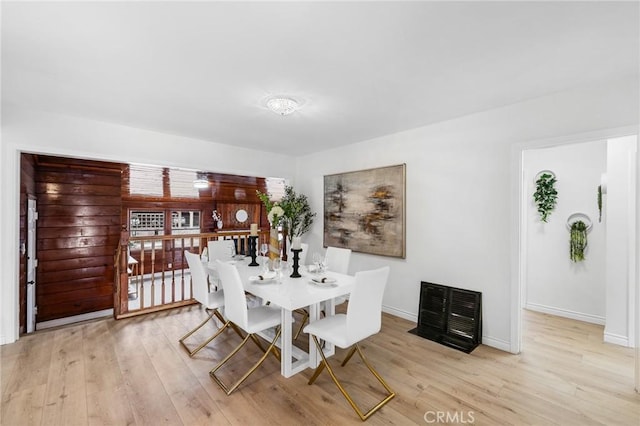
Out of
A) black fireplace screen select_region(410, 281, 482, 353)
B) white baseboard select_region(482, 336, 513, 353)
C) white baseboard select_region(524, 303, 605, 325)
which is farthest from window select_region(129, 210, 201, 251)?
white baseboard select_region(524, 303, 605, 325)

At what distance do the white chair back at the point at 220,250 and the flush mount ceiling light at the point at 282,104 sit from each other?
7.42 feet

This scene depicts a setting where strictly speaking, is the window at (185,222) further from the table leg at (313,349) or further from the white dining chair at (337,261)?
the table leg at (313,349)

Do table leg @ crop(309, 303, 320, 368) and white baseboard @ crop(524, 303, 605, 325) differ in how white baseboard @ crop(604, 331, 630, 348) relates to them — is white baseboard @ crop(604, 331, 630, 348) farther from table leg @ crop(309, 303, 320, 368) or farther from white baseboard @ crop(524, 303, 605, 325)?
table leg @ crop(309, 303, 320, 368)

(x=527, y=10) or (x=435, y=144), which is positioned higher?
(x=527, y=10)

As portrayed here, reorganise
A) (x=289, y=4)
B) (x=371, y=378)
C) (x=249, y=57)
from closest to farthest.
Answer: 1. (x=289, y=4)
2. (x=249, y=57)
3. (x=371, y=378)

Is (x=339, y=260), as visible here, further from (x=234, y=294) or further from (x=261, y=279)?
(x=234, y=294)

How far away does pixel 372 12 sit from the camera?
1.56 metres

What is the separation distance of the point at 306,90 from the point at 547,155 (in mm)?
3646

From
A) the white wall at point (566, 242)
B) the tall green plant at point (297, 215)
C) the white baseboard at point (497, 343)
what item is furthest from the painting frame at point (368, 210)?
the white wall at point (566, 242)

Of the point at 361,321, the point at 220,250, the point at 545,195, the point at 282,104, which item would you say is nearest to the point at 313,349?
the point at 361,321

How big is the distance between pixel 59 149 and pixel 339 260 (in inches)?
140

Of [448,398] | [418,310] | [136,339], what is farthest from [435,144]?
[136,339]

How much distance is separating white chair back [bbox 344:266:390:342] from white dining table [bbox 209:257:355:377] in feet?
1.12

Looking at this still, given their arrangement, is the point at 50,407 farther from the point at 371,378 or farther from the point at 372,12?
the point at 372,12
